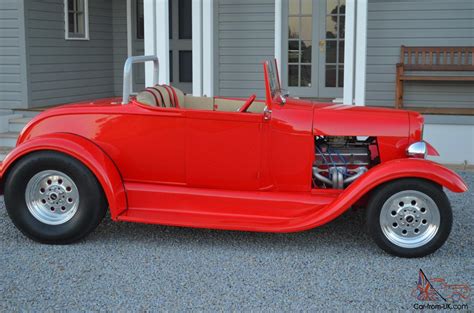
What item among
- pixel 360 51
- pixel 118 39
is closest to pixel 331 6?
pixel 360 51

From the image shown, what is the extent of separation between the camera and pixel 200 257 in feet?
15.7

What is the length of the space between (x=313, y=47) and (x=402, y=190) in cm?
626

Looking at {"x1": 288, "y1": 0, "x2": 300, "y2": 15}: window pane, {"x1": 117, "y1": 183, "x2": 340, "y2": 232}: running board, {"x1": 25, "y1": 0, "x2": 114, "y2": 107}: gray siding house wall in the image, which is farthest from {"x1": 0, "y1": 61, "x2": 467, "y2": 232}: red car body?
{"x1": 288, "y1": 0, "x2": 300, "y2": 15}: window pane

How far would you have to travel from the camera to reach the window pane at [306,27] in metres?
10.5

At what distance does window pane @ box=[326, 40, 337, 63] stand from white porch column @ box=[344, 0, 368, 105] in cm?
215

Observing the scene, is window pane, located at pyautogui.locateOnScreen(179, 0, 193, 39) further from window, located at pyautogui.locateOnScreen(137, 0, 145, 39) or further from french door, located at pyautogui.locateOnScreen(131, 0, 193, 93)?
window, located at pyautogui.locateOnScreen(137, 0, 145, 39)

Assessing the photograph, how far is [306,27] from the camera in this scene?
10.5m

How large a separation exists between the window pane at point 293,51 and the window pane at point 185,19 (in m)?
2.01

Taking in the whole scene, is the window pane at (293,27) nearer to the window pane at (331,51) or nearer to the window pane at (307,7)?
the window pane at (307,7)

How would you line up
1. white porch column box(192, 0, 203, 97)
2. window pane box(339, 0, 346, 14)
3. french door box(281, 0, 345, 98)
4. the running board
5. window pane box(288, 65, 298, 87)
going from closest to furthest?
the running board < white porch column box(192, 0, 203, 97) < window pane box(339, 0, 346, 14) < french door box(281, 0, 345, 98) < window pane box(288, 65, 298, 87)

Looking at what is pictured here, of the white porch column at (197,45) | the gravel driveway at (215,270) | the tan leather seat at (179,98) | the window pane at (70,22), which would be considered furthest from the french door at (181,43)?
the gravel driveway at (215,270)

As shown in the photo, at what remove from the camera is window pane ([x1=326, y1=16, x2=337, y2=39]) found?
34.3 ft

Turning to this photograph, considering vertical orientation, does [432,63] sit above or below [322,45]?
below

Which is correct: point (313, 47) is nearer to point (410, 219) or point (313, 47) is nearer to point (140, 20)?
point (140, 20)
